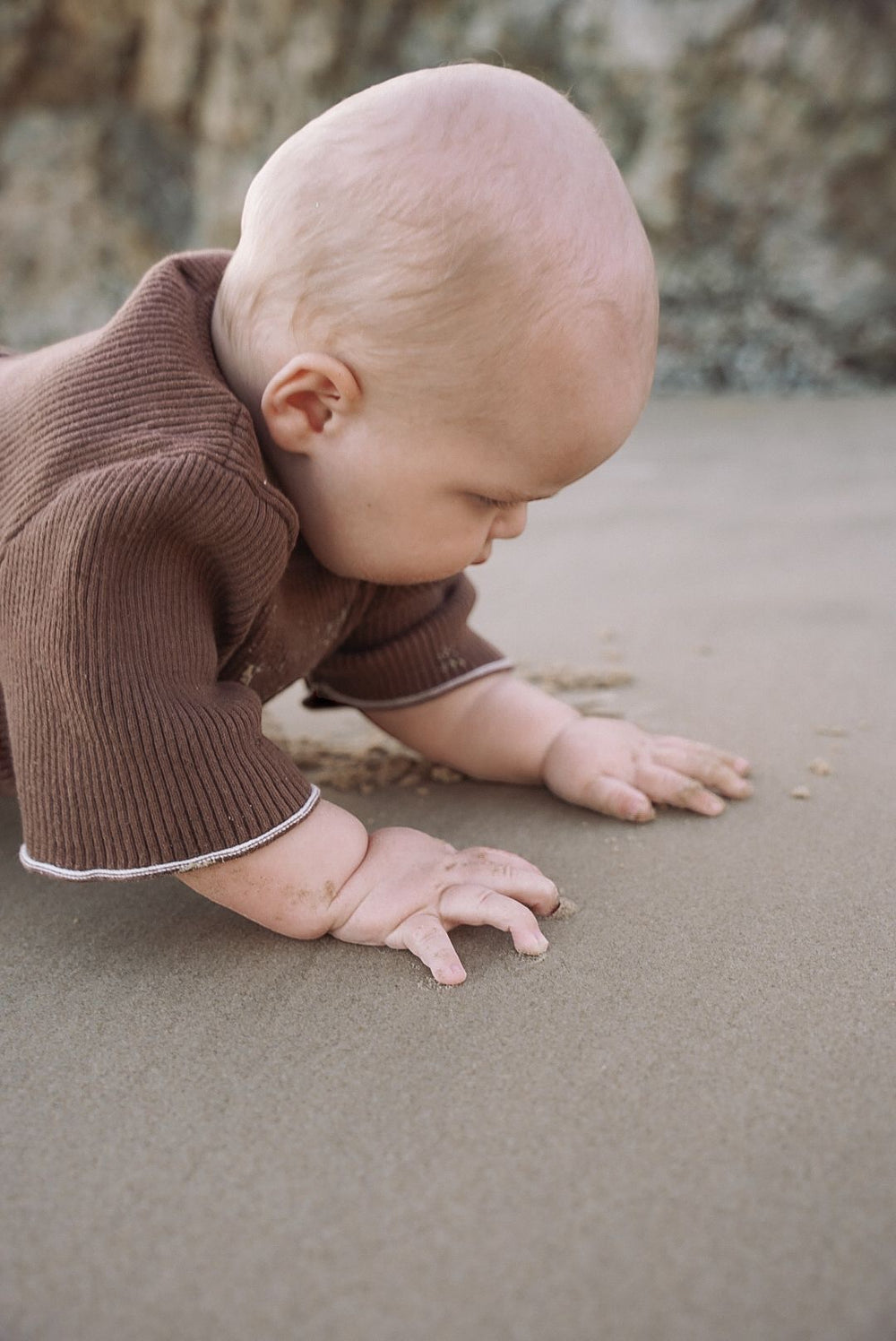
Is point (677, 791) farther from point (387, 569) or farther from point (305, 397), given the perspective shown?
point (305, 397)

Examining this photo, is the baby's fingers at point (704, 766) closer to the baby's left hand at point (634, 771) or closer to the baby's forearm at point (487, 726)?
the baby's left hand at point (634, 771)

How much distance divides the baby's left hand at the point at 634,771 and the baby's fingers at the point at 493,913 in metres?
0.22

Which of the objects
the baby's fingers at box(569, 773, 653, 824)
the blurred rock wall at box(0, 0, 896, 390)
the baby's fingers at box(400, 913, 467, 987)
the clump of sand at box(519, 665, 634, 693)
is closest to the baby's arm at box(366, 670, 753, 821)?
the baby's fingers at box(569, 773, 653, 824)

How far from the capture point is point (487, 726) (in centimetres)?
115

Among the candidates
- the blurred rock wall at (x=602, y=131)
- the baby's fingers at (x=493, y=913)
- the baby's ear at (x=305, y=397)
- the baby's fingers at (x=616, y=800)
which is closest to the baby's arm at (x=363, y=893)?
the baby's fingers at (x=493, y=913)

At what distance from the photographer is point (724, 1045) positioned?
2.25ft

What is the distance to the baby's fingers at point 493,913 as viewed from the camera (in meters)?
0.80

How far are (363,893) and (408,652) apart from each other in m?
0.38

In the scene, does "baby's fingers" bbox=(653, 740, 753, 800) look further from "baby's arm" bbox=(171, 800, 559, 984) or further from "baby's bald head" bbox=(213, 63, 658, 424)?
"baby's bald head" bbox=(213, 63, 658, 424)

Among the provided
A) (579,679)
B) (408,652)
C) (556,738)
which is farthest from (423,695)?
(579,679)

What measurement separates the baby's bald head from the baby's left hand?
14.0 inches

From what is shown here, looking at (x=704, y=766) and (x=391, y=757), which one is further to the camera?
(x=391, y=757)

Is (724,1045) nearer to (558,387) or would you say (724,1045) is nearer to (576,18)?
(558,387)

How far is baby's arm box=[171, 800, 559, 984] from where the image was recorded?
0.81 meters
